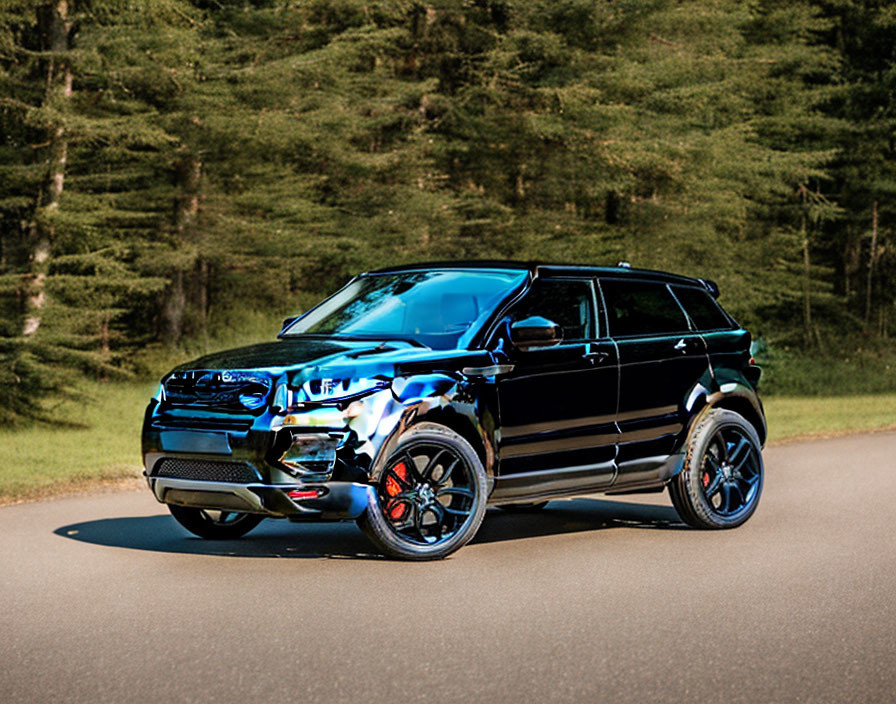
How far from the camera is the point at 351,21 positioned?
33281mm

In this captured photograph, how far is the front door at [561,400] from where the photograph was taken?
923 cm

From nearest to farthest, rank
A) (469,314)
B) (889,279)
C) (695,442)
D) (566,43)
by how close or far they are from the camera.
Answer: (469,314)
(695,442)
(566,43)
(889,279)

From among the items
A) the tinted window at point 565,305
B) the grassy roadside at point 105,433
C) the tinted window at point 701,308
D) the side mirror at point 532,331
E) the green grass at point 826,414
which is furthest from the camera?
the green grass at point 826,414

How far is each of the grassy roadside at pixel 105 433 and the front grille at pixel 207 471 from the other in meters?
3.86

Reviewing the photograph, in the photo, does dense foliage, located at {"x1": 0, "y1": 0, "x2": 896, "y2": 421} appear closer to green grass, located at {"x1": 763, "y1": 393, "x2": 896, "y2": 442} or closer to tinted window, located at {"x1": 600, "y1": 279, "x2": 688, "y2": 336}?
green grass, located at {"x1": 763, "y1": 393, "x2": 896, "y2": 442}

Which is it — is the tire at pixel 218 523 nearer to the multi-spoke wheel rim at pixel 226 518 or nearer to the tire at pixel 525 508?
the multi-spoke wheel rim at pixel 226 518

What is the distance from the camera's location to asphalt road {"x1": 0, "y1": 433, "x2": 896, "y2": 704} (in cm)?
583

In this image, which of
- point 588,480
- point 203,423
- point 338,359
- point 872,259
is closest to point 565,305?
point 588,480

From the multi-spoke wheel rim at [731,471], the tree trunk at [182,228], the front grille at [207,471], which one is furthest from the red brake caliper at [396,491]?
the tree trunk at [182,228]

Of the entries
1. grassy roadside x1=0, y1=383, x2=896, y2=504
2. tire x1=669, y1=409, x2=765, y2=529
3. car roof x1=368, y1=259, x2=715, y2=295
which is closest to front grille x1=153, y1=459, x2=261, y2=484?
car roof x1=368, y1=259, x2=715, y2=295

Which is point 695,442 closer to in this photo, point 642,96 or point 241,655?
point 241,655

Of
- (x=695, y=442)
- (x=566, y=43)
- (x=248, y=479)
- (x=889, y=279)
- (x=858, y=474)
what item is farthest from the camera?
(x=889, y=279)

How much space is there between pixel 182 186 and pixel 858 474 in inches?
850

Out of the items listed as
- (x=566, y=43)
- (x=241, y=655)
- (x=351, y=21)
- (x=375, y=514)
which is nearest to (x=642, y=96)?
(x=566, y=43)
